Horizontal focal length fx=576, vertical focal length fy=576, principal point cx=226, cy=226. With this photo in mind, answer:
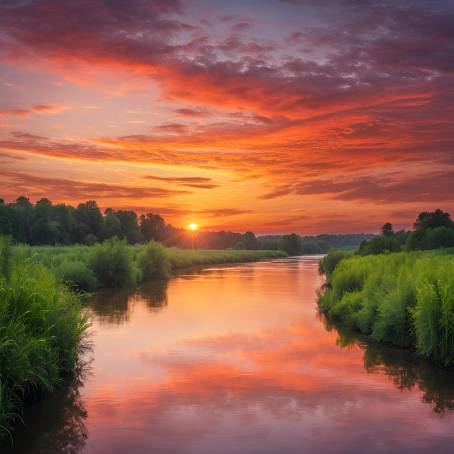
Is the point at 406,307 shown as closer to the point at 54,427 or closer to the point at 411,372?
the point at 411,372

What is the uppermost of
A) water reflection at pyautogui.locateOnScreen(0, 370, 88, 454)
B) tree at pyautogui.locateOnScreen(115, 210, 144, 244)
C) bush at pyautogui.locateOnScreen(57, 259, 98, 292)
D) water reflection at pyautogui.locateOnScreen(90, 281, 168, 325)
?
tree at pyautogui.locateOnScreen(115, 210, 144, 244)

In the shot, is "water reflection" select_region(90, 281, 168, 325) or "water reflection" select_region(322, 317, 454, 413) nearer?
"water reflection" select_region(322, 317, 454, 413)

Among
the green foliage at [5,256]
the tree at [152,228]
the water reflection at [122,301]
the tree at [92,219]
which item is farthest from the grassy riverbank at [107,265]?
the tree at [152,228]

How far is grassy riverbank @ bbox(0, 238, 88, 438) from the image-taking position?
8.80m

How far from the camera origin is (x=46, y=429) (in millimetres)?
9062

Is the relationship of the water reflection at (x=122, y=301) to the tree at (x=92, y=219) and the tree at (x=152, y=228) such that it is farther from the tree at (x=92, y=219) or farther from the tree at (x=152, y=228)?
the tree at (x=152, y=228)

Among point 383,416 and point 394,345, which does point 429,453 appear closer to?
point 383,416

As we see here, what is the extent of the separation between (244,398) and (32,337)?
3981 mm

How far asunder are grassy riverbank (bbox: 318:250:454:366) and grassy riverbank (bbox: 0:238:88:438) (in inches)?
303

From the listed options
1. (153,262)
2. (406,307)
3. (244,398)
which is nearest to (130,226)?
(153,262)

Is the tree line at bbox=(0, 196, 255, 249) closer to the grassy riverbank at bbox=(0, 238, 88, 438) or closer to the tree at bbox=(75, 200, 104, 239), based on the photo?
the tree at bbox=(75, 200, 104, 239)

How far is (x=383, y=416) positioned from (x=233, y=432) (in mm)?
2700

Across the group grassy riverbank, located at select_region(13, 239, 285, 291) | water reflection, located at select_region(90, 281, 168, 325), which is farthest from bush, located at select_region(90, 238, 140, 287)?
water reflection, located at select_region(90, 281, 168, 325)

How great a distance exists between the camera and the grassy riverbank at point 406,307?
12.7 metres
